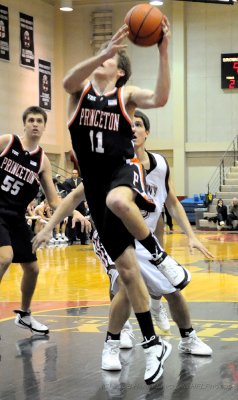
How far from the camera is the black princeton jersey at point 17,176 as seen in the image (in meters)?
6.65

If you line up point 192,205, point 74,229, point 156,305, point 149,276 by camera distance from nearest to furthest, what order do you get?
1. point 149,276
2. point 156,305
3. point 74,229
4. point 192,205

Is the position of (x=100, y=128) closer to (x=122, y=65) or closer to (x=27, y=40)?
(x=122, y=65)

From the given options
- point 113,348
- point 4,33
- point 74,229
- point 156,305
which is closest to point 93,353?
point 113,348

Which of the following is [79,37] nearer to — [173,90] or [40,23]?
[40,23]

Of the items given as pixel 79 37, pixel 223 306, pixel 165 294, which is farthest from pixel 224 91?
pixel 165 294

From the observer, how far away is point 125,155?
16.2ft

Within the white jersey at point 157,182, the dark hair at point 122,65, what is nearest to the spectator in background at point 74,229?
the white jersey at point 157,182

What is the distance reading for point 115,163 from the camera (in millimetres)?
4922

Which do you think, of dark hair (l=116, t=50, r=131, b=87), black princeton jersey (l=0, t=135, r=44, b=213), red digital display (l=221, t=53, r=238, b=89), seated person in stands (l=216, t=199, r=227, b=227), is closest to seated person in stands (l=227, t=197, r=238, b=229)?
seated person in stands (l=216, t=199, r=227, b=227)

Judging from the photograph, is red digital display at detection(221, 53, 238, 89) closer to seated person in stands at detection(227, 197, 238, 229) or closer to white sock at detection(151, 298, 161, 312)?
seated person in stands at detection(227, 197, 238, 229)

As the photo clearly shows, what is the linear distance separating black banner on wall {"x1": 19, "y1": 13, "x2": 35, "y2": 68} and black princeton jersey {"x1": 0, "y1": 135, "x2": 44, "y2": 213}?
73.2 ft

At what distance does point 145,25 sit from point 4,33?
2331 cm

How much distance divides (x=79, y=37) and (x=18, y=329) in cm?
2666

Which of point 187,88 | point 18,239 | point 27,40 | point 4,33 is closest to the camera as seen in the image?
point 18,239
